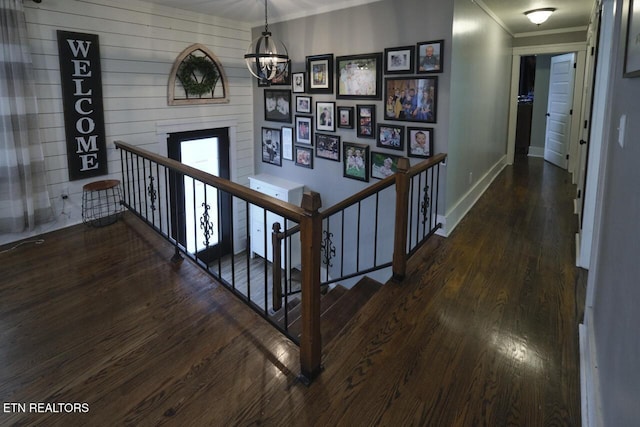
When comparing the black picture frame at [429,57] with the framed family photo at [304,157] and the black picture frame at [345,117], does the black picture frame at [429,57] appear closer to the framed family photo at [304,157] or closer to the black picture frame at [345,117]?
the black picture frame at [345,117]

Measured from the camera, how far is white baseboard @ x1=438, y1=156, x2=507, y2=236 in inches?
156

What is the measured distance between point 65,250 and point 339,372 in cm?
276

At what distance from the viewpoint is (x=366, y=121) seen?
4375 mm

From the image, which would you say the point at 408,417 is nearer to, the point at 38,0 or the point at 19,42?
the point at 19,42

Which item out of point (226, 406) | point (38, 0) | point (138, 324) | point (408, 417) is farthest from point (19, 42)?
point (408, 417)

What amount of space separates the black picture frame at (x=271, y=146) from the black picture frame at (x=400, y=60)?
1935 millimetres

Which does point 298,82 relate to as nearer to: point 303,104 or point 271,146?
point 303,104

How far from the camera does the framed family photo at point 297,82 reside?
494 centimetres

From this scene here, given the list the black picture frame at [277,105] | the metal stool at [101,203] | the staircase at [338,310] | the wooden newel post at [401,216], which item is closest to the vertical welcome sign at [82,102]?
the metal stool at [101,203]

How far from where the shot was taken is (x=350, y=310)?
3.29 m

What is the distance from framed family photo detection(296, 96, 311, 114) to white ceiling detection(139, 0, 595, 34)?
941mm

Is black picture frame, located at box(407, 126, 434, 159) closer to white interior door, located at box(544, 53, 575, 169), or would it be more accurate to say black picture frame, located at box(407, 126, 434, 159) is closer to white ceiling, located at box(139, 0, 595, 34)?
white ceiling, located at box(139, 0, 595, 34)

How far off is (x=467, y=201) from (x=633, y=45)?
3475 mm

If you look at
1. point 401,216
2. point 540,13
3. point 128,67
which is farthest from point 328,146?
point 540,13
